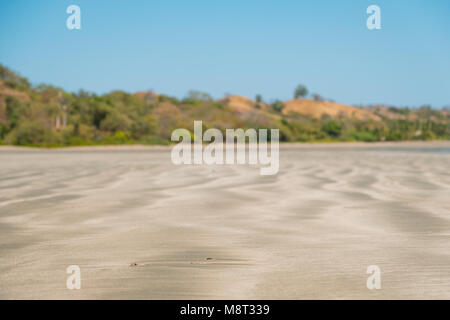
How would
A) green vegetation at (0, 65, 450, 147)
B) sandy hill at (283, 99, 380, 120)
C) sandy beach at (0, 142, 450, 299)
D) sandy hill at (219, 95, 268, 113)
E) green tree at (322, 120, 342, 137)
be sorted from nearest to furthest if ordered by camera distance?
sandy beach at (0, 142, 450, 299) → green vegetation at (0, 65, 450, 147) → green tree at (322, 120, 342, 137) → sandy hill at (219, 95, 268, 113) → sandy hill at (283, 99, 380, 120)

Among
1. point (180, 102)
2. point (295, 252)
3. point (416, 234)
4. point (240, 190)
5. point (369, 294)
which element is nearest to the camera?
point (369, 294)

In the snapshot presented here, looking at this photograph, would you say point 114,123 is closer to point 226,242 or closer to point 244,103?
point 226,242

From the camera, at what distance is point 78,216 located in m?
4.86

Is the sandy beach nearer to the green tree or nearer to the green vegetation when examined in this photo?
the green vegetation

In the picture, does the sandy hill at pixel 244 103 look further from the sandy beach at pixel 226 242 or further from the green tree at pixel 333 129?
the sandy beach at pixel 226 242

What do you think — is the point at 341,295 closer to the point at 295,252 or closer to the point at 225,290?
the point at 225,290

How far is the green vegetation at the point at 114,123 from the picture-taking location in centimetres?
3206

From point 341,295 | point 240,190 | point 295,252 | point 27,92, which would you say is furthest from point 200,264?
point 27,92

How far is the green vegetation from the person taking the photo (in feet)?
105

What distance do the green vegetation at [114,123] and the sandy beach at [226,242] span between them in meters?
25.2

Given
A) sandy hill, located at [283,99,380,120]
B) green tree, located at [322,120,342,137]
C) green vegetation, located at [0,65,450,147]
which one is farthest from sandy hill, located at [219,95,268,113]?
green tree, located at [322,120,342,137]

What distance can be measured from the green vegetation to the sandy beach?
25156 mm

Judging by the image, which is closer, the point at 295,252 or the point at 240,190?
the point at 295,252
